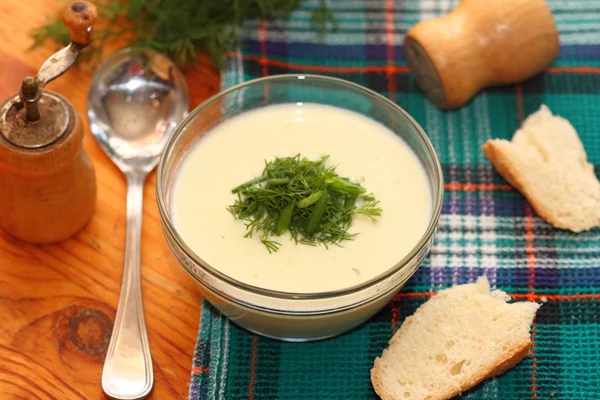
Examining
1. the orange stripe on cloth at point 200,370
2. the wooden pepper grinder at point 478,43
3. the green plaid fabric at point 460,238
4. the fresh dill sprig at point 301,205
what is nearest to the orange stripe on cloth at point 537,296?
the green plaid fabric at point 460,238

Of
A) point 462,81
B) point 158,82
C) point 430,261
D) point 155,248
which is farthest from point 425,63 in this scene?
point 155,248

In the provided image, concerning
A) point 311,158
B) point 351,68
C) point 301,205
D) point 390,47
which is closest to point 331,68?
point 351,68

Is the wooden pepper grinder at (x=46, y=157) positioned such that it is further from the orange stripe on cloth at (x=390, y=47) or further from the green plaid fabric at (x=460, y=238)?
the orange stripe on cloth at (x=390, y=47)

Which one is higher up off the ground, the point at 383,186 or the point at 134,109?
the point at 383,186

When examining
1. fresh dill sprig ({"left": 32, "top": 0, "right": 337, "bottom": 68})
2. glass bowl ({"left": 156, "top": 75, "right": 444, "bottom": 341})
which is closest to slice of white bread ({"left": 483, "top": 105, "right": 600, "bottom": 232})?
glass bowl ({"left": 156, "top": 75, "right": 444, "bottom": 341})

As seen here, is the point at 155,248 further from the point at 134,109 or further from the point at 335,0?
the point at 335,0

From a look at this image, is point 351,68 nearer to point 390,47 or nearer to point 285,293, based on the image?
point 390,47
